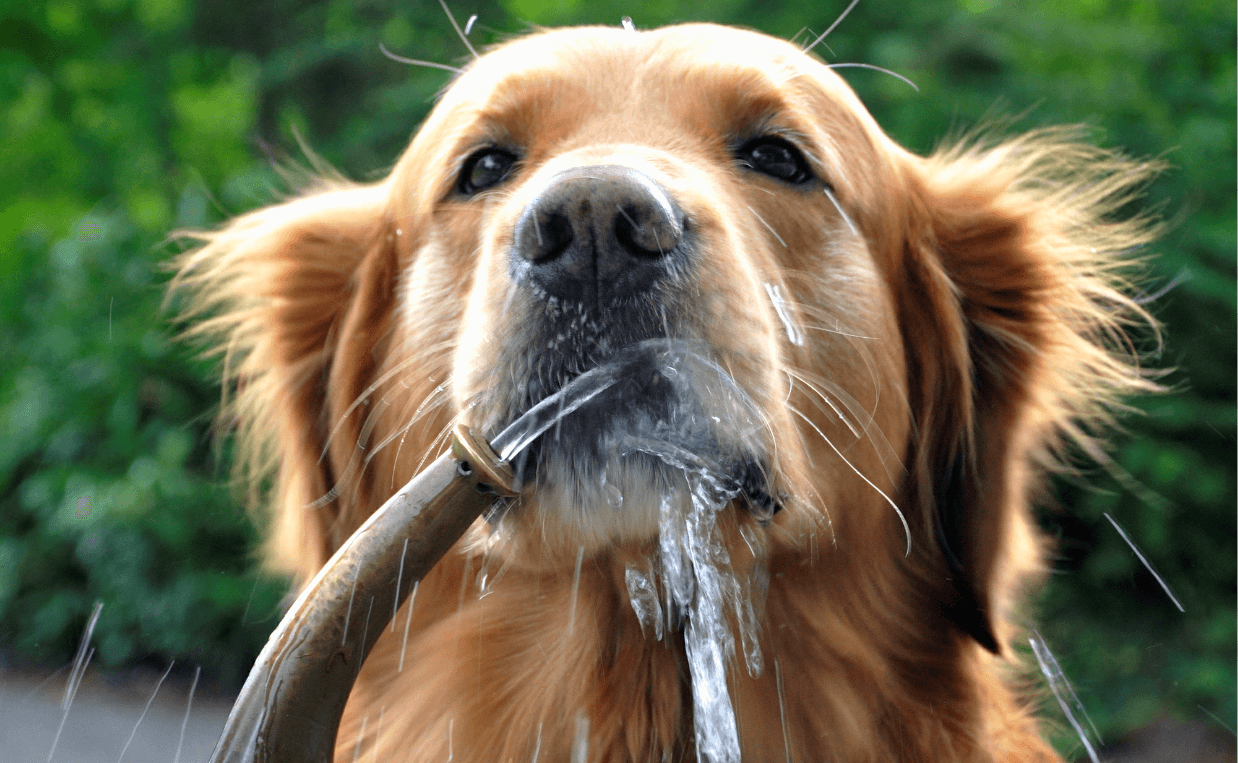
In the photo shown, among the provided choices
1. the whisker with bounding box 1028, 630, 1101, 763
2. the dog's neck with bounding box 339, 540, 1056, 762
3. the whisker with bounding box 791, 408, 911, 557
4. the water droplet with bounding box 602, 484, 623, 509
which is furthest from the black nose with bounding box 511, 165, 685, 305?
the whisker with bounding box 1028, 630, 1101, 763

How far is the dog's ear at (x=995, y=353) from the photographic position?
103 inches

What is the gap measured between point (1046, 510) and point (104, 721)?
4.70 meters

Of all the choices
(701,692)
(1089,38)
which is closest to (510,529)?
(701,692)

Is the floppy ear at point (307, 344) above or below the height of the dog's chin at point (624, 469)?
below

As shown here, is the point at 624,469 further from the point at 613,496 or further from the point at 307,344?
the point at 307,344

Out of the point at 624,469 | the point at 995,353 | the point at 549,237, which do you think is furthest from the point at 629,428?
the point at 995,353

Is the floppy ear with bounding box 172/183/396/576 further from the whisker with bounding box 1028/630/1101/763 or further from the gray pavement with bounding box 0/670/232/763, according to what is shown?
the gray pavement with bounding box 0/670/232/763

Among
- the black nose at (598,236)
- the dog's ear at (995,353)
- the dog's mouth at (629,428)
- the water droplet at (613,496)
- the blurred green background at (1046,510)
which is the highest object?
the black nose at (598,236)

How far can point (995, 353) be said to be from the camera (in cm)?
273

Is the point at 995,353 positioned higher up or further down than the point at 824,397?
further down

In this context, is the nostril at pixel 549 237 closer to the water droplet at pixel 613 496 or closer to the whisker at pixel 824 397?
the water droplet at pixel 613 496

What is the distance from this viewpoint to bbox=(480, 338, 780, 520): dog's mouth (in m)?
1.81

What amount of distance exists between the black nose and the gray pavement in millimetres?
Answer: 4044

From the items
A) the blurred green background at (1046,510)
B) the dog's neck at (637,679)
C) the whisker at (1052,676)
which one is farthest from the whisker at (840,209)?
the blurred green background at (1046,510)
